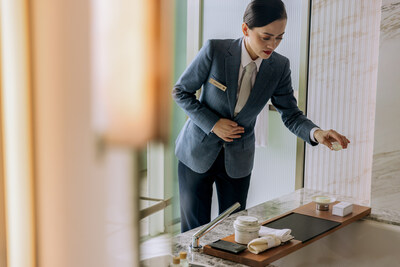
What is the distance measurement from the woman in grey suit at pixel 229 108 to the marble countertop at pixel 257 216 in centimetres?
24

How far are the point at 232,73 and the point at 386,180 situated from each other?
103cm

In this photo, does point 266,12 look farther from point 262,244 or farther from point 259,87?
point 262,244

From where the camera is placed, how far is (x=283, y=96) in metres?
2.00

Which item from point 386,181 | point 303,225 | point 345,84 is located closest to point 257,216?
point 303,225

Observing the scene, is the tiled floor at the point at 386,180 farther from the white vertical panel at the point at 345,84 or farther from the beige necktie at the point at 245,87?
the beige necktie at the point at 245,87

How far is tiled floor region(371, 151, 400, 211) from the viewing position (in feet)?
7.35

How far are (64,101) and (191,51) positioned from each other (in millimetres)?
3034

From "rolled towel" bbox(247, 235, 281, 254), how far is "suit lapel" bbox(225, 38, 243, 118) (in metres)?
0.74

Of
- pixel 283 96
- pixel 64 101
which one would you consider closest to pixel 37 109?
pixel 64 101

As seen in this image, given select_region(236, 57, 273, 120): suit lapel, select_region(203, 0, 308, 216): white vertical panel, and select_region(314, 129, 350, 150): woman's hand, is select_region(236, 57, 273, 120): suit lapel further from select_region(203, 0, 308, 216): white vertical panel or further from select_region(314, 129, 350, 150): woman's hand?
select_region(203, 0, 308, 216): white vertical panel

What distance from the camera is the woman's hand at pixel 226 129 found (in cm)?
179

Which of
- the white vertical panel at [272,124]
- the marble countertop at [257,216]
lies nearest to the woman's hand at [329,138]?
the marble countertop at [257,216]

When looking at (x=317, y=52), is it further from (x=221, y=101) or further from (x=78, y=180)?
(x=78, y=180)

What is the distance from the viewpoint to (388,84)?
7.26 ft
